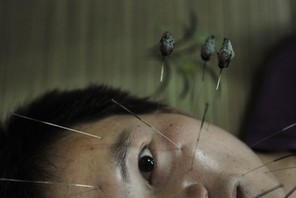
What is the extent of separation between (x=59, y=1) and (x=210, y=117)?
66 cm

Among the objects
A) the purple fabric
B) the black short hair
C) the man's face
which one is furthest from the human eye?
the purple fabric

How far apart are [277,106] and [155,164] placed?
0.57 metres

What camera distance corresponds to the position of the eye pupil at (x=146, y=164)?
0.68 metres

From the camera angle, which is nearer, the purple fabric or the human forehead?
the human forehead

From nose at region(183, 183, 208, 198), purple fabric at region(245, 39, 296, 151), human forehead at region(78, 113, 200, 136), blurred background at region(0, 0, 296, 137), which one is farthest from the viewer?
blurred background at region(0, 0, 296, 137)

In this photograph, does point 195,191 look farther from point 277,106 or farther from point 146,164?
point 277,106

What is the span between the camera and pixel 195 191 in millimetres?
628

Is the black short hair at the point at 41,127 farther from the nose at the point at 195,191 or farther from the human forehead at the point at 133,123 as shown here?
the nose at the point at 195,191

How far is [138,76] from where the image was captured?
1271 mm

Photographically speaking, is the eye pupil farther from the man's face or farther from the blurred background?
the blurred background

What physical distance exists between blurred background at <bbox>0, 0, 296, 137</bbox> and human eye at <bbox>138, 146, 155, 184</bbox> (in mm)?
490

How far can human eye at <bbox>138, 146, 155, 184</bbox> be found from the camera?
67 cm

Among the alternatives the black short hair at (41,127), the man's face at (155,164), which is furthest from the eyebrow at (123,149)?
the black short hair at (41,127)

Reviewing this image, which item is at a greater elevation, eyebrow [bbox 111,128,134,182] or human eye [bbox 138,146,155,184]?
eyebrow [bbox 111,128,134,182]
